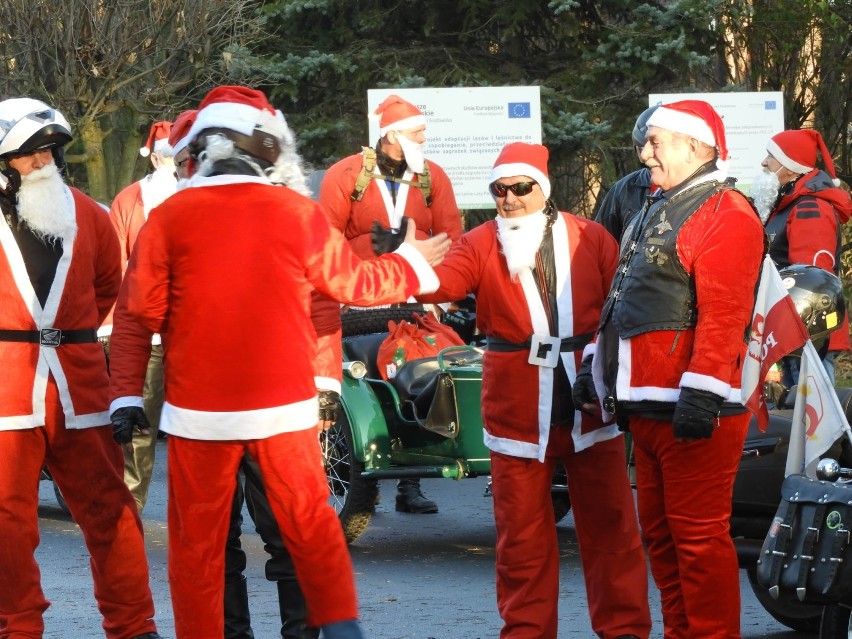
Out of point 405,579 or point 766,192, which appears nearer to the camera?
point 405,579

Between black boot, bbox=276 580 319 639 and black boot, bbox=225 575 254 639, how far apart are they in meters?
0.16

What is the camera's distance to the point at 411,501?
9.92m

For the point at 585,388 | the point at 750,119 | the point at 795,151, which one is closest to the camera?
the point at 585,388

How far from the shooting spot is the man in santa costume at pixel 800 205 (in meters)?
8.70

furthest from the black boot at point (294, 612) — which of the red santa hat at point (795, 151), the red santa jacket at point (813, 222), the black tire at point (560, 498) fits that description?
the red santa hat at point (795, 151)

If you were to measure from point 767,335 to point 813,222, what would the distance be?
331 cm

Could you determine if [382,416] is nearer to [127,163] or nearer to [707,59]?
[707,59]

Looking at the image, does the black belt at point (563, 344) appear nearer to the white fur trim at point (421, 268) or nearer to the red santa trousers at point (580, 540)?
the red santa trousers at point (580, 540)

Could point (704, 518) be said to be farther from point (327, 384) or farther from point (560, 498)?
point (560, 498)

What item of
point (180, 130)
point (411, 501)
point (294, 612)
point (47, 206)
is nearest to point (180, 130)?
point (180, 130)

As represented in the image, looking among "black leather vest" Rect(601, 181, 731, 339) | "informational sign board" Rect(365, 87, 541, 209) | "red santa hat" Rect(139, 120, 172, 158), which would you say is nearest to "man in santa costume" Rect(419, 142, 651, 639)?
"black leather vest" Rect(601, 181, 731, 339)

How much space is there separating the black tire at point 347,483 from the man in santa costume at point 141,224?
1033 mm

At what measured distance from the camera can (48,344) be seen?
5.80 metres

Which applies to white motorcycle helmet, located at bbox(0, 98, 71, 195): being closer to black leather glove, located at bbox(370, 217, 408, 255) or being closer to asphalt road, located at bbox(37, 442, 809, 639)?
black leather glove, located at bbox(370, 217, 408, 255)
